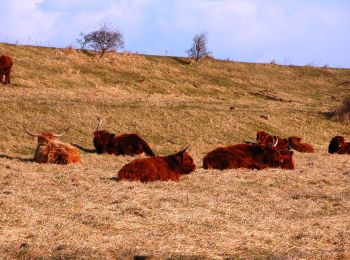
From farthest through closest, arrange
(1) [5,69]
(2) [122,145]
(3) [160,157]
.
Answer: (1) [5,69], (2) [122,145], (3) [160,157]

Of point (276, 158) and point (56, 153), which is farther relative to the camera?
point (276, 158)

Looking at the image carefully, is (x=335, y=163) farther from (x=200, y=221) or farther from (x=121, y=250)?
(x=121, y=250)

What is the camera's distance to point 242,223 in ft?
34.1

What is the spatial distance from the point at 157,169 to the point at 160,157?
740mm

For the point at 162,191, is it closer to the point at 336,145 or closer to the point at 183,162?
the point at 183,162

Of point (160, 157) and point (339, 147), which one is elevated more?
point (339, 147)

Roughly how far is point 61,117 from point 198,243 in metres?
18.0

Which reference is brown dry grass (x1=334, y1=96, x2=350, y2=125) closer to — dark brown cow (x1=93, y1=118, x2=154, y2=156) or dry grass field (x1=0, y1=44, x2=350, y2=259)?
dry grass field (x1=0, y1=44, x2=350, y2=259)

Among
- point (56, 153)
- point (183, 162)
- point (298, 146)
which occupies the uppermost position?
point (298, 146)

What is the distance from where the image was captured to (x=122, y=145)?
2077 centimetres

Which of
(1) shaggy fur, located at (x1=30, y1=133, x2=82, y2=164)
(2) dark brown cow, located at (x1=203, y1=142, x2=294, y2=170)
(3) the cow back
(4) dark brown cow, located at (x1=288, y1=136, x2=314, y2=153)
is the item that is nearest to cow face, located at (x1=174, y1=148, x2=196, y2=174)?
(3) the cow back

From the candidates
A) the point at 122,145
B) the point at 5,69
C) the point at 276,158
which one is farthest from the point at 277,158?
the point at 5,69

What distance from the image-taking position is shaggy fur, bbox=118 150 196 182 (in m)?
14.3

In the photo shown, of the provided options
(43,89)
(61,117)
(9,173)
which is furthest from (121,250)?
(43,89)
